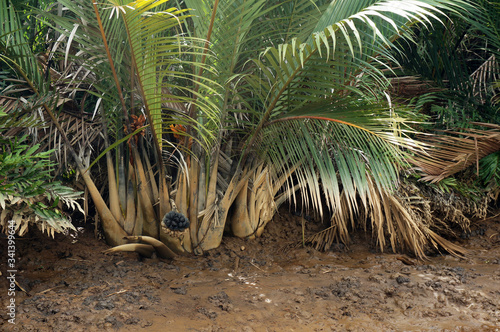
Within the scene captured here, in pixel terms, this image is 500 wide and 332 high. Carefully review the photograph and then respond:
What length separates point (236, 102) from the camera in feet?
8.98

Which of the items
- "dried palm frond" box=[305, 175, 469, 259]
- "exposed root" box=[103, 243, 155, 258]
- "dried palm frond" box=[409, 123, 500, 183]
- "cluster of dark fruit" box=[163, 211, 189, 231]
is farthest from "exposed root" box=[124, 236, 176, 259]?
"dried palm frond" box=[409, 123, 500, 183]

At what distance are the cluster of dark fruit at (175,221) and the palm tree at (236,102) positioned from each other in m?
0.15

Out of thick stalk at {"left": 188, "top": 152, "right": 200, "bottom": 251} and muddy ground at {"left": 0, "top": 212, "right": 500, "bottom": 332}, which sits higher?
thick stalk at {"left": 188, "top": 152, "right": 200, "bottom": 251}

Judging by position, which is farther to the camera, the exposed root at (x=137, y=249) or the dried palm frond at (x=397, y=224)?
the dried palm frond at (x=397, y=224)

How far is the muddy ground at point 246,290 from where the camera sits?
226 centimetres

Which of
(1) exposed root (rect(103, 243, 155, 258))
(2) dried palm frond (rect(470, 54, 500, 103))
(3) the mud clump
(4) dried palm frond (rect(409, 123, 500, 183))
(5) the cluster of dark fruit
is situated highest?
(2) dried palm frond (rect(470, 54, 500, 103))

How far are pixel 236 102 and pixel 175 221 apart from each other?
0.88 metres

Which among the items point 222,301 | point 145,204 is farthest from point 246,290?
point 145,204

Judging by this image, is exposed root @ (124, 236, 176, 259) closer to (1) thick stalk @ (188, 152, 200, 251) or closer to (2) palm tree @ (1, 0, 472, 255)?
(2) palm tree @ (1, 0, 472, 255)

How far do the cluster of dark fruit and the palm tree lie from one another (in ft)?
0.48

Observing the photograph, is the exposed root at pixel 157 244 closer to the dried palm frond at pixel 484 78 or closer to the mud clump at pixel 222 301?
the mud clump at pixel 222 301

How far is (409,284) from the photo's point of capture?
108 inches

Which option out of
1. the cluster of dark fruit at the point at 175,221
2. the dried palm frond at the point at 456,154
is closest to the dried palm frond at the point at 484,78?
the dried palm frond at the point at 456,154

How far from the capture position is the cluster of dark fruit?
9.09 feet
